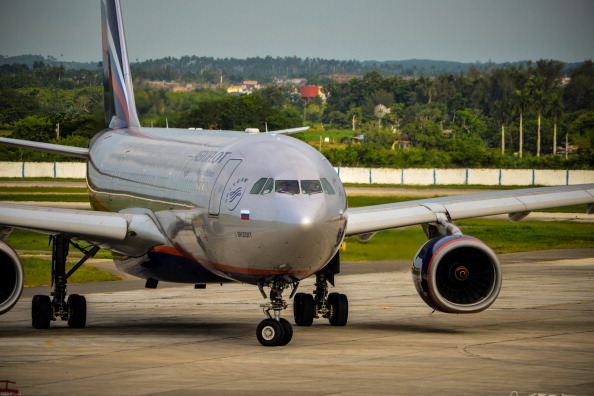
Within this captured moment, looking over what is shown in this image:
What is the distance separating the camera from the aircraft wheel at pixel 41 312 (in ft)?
78.8

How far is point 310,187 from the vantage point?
19188 millimetres

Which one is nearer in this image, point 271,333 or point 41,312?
point 271,333

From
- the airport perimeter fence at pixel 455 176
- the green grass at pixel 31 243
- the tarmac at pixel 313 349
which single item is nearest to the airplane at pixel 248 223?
the tarmac at pixel 313 349

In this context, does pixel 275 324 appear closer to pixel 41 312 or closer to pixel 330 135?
pixel 41 312

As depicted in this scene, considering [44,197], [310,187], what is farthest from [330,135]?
[310,187]

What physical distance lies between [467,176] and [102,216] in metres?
78.0

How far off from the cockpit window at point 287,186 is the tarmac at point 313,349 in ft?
9.73

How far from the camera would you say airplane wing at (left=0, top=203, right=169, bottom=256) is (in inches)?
885

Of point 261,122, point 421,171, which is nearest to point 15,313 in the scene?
point 261,122

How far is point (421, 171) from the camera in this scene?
3912 inches

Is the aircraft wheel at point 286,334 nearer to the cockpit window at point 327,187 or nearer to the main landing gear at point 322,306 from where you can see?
the cockpit window at point 327,187

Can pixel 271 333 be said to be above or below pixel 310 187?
below

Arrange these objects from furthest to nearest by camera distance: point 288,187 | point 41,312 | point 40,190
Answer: point 40,190
point 41,312
point 288,187

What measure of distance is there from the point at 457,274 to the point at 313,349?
14.1 feet
